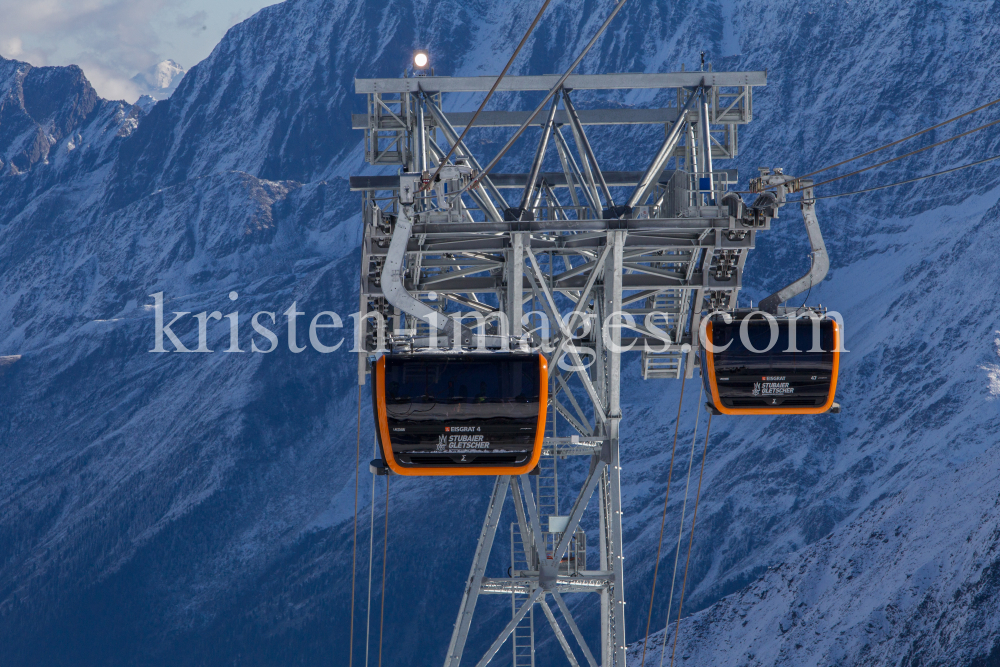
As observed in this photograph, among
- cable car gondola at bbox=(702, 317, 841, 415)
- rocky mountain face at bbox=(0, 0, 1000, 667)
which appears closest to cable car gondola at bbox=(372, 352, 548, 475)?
cable car gondola at bbox=(702, 317, 841, 415)

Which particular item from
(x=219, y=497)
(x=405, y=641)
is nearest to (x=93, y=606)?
(x=219, y=497)

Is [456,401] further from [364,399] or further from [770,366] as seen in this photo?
[364,399]

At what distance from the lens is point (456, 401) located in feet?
44.3

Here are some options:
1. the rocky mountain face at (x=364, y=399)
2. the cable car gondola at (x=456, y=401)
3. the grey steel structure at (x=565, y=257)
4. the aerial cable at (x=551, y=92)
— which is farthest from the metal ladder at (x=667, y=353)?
the rocky mountain face at (x=364, y=399)

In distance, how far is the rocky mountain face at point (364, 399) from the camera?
8606 cm

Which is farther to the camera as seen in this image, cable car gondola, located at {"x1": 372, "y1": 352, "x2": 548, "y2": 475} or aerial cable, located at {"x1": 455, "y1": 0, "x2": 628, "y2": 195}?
cable car gondola, located at {"x1": 372, "y1": 352, "x2": 548, "y2": 475}

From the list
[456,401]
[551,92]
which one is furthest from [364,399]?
[551,92]

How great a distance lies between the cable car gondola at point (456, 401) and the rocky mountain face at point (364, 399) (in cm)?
5825

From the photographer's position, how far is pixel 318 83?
611 ft

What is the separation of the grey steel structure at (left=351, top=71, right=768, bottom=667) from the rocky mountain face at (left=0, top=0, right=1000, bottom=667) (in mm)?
53303

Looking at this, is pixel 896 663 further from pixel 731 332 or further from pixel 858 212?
pixel 858 212

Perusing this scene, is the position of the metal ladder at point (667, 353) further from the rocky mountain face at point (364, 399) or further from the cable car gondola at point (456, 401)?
the rocky mountain face at point (364, 399)

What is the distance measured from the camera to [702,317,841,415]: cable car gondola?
52.1ft

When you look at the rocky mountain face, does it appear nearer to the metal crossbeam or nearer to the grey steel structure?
the grey steel structure
